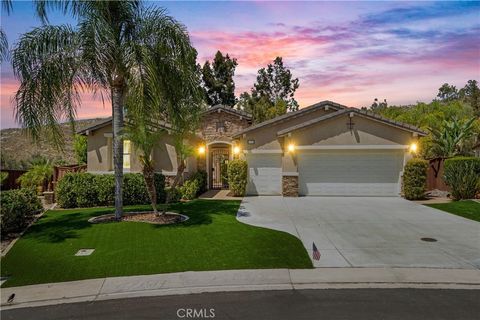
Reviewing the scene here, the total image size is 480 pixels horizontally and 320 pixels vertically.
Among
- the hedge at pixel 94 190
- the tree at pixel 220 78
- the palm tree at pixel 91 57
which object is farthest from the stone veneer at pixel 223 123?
the tree at pixel 220 78

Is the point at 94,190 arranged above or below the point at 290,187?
above

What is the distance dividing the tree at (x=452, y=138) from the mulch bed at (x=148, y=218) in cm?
1671

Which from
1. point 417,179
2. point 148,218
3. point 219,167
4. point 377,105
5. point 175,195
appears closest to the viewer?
point 148,218

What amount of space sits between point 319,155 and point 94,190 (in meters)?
10.6

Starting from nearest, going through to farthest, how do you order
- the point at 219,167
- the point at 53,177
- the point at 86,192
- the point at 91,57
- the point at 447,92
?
the point at 91,57 → the point at 86,192 → the point at 53,177 → the point at 219,167 → the point at 447,92

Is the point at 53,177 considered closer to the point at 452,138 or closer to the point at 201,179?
the point at 201,179

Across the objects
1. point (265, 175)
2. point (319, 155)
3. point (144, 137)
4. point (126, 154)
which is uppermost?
point (144, 137)

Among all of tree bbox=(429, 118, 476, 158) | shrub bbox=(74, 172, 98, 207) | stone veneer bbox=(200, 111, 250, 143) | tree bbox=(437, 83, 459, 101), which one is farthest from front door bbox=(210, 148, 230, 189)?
tree bbox=(437, 83, 459, 101)

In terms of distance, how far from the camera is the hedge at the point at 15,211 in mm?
11281

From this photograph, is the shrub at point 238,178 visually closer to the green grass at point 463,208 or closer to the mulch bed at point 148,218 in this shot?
the mulch bed at point 148,218

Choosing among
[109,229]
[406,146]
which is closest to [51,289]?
[109,229]

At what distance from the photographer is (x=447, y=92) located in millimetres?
77125

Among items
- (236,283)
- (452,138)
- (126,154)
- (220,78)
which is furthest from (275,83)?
(236,283)

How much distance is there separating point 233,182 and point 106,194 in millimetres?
6208
